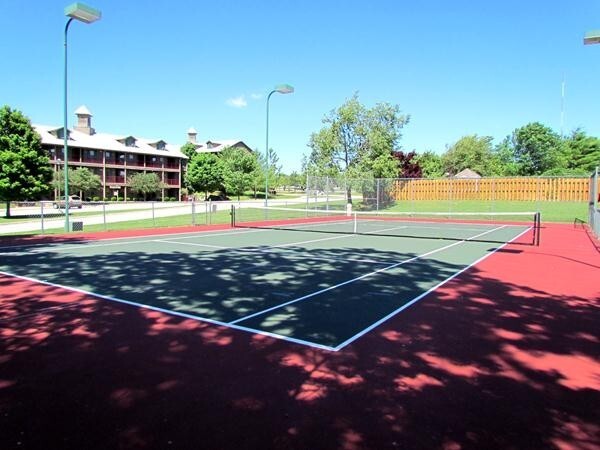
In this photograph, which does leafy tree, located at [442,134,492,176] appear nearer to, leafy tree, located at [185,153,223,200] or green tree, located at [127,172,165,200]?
leafy tree, located at [185,153,223,200]

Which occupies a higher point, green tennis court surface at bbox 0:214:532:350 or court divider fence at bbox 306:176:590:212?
court divider fence at bbox 306:176:590:212

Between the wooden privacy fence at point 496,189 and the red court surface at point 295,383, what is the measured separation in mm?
29326

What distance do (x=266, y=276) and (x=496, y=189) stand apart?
33.9 meters

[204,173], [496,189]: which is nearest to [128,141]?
[204,173]

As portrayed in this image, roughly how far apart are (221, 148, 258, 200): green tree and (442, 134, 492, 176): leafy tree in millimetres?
36533

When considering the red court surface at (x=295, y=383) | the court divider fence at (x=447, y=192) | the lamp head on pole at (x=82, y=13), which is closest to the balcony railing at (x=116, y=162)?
the court divider fence at (x=447, y=192)

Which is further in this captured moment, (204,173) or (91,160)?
(204,173)

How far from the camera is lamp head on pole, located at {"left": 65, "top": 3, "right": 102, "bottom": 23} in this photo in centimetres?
1597

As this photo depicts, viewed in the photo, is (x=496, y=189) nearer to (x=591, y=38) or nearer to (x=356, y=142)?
(x=356, y=142)

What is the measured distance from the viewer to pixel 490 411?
→ 3791 mm

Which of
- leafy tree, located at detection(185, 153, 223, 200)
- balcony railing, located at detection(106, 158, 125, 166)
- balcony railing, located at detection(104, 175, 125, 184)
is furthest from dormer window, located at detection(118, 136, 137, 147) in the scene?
leafy tree, located at detection(185, 153, 223, 200)

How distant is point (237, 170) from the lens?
79562mm

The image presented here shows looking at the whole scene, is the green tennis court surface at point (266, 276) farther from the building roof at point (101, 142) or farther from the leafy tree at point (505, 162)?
the leafy tree at point (505, 162)

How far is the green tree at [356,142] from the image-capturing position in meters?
40.7
